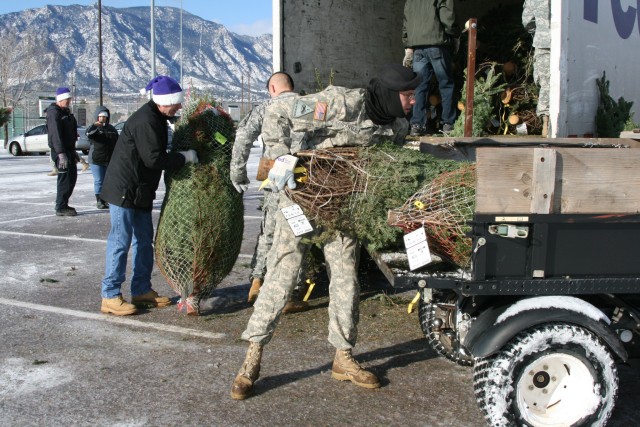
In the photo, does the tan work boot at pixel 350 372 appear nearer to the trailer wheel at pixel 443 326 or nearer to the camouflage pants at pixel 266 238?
the trailer wheel at pixel 443 326

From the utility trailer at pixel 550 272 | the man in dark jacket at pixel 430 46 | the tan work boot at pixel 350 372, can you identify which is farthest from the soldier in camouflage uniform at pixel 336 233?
the man in dark jacket at pixel 430 46

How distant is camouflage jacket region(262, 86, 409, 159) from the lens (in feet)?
14.1

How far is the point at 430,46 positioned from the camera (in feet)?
22.9

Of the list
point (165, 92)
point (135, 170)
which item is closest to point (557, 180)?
point (165, 92)

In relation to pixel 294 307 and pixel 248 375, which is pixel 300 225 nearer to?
pixel 248 375

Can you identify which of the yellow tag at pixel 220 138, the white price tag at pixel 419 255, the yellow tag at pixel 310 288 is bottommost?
the yellow tag at pixel 310 288

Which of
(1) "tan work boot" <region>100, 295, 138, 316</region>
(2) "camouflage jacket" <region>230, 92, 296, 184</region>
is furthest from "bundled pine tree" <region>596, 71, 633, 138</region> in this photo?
(1) "tan work boot" <region>100, 295, 138, 316</region>

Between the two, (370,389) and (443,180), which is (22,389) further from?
(443,180)

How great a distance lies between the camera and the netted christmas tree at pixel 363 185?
3994mm

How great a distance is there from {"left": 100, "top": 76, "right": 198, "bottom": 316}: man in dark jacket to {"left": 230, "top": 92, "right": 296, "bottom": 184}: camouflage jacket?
55 cm

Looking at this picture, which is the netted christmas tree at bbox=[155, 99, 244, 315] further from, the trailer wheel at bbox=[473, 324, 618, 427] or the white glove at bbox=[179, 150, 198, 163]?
the trailer wheel at bbox=[473, 324, 618, 427]

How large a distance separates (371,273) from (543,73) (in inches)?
108

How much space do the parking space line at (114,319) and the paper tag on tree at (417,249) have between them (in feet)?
6.97

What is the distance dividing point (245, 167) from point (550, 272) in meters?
2.56
